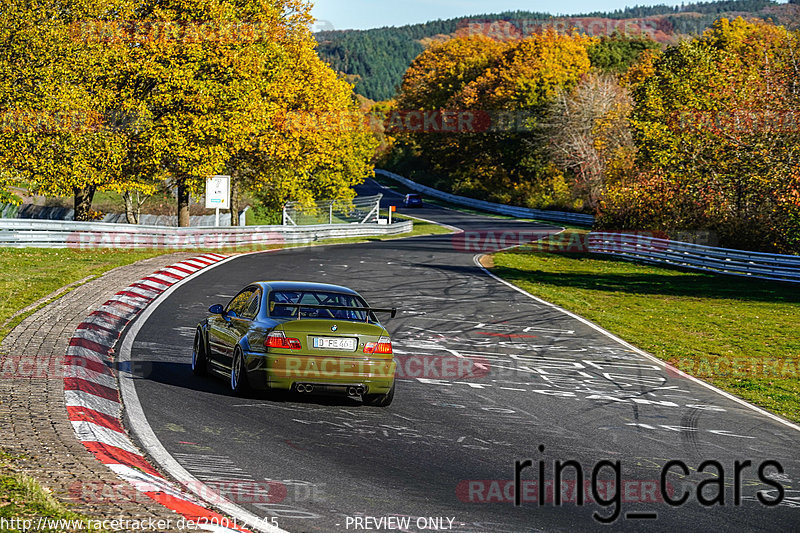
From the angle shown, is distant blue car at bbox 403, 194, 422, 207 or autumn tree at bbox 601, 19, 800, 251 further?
distant blue car at bbox 403, 194, 422, 207

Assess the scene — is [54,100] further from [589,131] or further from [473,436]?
[589,131]

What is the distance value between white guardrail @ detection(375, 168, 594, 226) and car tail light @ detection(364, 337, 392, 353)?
5822 cm

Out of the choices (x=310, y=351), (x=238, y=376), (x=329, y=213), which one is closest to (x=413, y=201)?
(x=329, y=213)

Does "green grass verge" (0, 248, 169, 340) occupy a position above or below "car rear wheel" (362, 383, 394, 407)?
above

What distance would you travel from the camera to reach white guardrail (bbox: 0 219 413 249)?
28.4 metres

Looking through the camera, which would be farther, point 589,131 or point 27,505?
point 589,131

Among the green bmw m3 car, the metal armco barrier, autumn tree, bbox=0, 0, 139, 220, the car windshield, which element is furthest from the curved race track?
autumn tree, bbox=0, 0, 139, 220

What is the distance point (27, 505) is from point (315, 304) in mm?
5721

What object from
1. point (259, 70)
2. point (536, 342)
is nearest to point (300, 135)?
point (259, 70)

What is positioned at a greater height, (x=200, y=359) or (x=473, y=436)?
(x=200, y=359)

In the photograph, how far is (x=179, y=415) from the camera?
9.41 m

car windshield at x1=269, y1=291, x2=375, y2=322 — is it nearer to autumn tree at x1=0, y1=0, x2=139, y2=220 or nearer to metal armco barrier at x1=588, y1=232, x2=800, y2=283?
autumn tree at x1=0, y1=0, x2=139, y2=220

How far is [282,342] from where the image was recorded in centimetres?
998

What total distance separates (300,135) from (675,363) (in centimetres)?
3129
